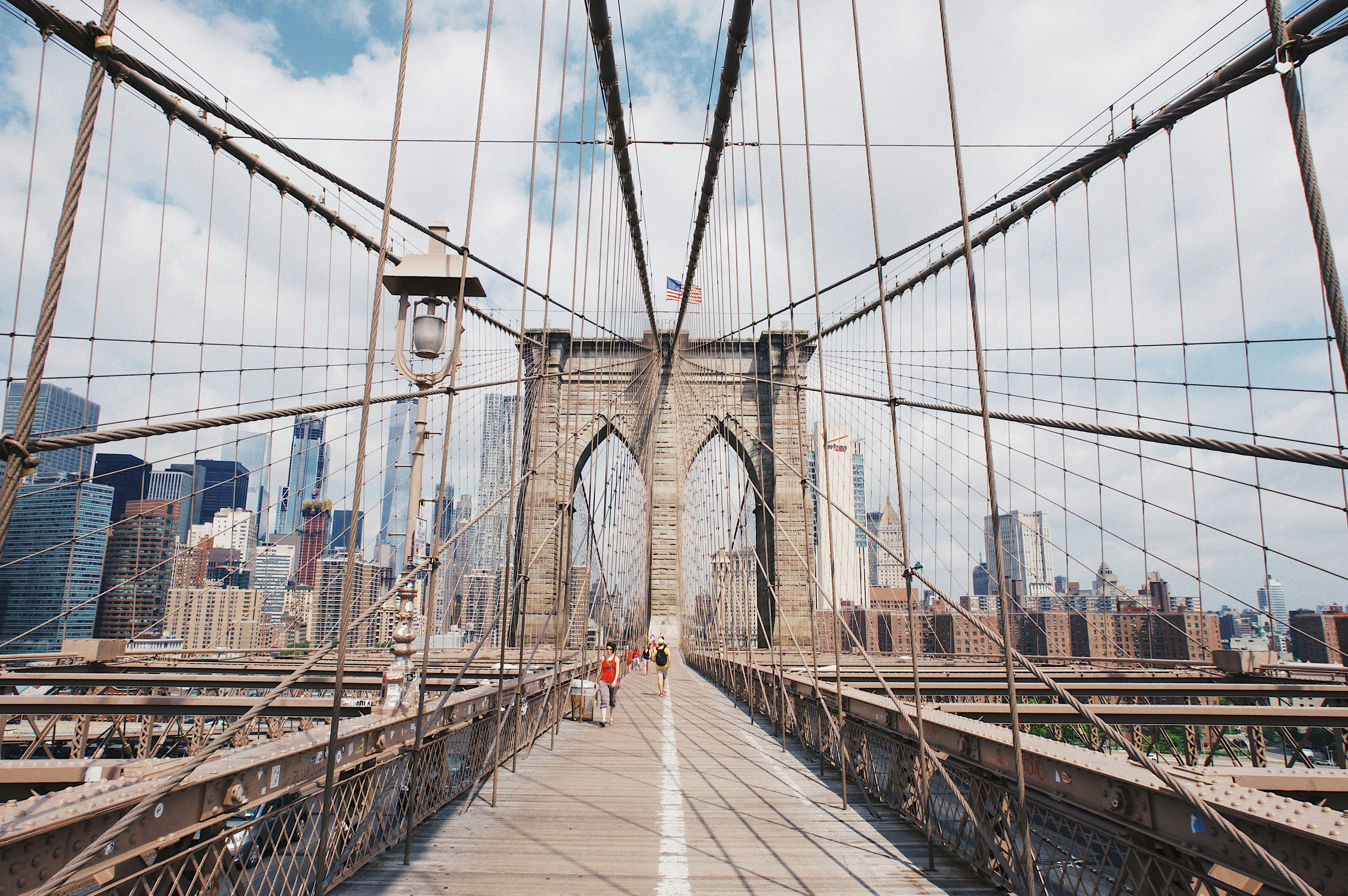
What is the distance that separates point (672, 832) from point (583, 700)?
15.6 feet

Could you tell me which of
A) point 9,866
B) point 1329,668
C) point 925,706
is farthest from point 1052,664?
point 9,866

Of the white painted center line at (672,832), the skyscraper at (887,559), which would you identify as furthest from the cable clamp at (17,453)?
the skyscraper at (887,559)

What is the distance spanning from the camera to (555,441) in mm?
25750

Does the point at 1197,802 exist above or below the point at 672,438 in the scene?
below

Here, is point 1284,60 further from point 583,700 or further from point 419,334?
point 583,700

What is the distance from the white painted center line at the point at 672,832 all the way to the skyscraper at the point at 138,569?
596 centimetres

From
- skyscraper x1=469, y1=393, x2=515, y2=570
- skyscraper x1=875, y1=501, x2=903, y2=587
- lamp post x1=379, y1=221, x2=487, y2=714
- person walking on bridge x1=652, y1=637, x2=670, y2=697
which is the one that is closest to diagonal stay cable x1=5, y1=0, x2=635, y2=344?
lamp post x1=379, y1=221, x2=487, y2=714

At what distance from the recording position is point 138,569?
57.3ft

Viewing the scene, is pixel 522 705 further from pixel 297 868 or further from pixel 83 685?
pixel 83 685

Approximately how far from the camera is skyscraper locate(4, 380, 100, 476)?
463cm

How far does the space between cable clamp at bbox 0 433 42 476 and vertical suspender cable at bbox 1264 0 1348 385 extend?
10.3 feet

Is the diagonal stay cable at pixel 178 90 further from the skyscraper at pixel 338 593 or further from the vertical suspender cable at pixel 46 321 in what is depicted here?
the skyscraper at pixel 338 593

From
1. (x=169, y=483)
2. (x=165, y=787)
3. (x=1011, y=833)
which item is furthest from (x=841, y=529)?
(x=169, y=483)

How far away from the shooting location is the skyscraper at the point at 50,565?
2102 centimetres
